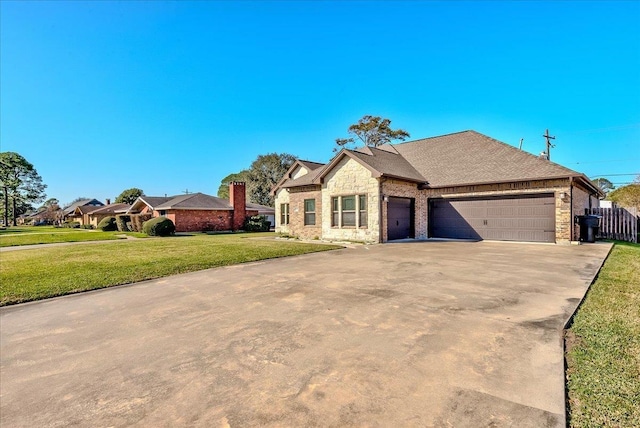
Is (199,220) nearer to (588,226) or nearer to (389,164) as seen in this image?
(389,164)

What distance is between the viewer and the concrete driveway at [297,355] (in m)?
2.38

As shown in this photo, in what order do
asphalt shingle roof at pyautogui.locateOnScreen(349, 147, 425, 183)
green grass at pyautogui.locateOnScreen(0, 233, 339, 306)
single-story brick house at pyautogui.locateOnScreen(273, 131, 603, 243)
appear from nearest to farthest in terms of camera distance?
green grass at pyautogui.locateOnScreen(0, 233, 339, 306)
single-story brick house at pyautogui.locateOnScreen(273, 131, 603, 243)
asphalt shingle roof at pyautogui.locateOnScreen(349, 147, 425, 183)

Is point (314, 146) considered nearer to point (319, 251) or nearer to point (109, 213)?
point (109, 213)

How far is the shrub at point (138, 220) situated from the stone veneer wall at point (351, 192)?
1886 centimetres

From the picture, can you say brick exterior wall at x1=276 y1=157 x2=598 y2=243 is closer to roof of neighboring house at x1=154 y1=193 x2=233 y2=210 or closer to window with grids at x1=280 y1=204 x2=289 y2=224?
window with grids at x1=280 y1=204 x2=289 y2=224

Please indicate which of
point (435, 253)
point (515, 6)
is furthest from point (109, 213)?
point (515, 6)

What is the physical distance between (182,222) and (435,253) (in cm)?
2342

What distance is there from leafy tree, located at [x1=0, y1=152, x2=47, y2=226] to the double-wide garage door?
6986cm

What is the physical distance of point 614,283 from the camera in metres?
6.18

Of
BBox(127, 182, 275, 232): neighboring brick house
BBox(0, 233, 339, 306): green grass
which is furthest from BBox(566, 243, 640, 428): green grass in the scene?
BBox(127, 182, 275, 232): neighboring brick house

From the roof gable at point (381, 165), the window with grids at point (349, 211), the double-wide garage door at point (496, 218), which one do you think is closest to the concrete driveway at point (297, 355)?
the double-wide garage door at point (496, 218)

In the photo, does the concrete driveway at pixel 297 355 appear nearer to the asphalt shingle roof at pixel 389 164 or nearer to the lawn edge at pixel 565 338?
the lawn edge at pixel 565 338

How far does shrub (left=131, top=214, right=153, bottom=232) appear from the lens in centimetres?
2737

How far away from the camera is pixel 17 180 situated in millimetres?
53656
